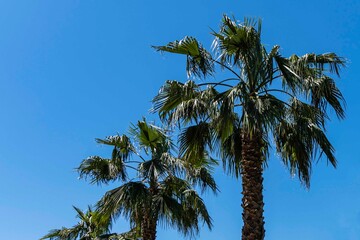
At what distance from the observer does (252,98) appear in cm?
845

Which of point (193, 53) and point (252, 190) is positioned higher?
point (193, 53)

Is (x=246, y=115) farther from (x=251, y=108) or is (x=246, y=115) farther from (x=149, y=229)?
(x=149, y=229)

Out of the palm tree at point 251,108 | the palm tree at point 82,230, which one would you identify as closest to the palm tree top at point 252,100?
the palm tree at point 251,108

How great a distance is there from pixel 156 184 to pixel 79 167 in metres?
2.28

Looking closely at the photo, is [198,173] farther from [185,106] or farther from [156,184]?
[185,106]

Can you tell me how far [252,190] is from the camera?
8.03 meters

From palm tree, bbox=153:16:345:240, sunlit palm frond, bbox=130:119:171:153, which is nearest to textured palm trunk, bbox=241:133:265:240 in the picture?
palm tree, bbox=153:16:345:240

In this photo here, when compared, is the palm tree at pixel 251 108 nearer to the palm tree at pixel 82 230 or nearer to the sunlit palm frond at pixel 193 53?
the sunlit palm frond at pixel 193 53

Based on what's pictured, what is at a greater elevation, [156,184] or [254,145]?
[156,184]

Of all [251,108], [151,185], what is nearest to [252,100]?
[251,108]

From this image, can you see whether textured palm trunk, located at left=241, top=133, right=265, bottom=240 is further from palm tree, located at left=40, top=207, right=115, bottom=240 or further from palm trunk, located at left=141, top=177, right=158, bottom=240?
palm tree, located at left=40, top=207, right=115, bottom=240

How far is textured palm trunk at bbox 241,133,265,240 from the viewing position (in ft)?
25.5

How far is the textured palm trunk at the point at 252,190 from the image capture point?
25.5 feet

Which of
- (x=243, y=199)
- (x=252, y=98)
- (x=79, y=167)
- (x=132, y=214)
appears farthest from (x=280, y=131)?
(x=79, y=167)
